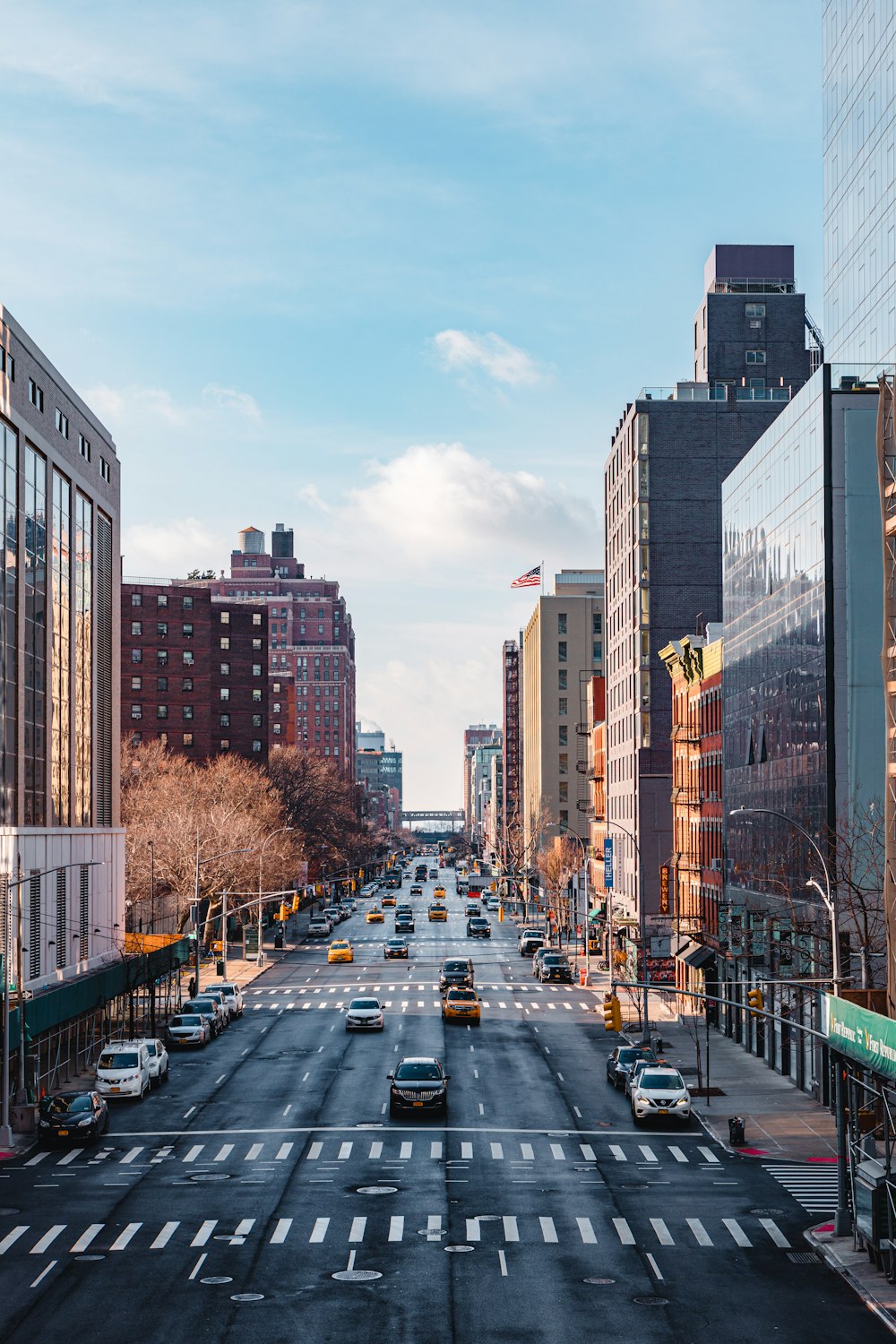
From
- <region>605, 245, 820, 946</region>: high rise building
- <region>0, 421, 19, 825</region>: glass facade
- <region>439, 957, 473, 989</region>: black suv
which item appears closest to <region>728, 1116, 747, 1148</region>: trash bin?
<region>0, 421, 19, 825</region>: glass facade

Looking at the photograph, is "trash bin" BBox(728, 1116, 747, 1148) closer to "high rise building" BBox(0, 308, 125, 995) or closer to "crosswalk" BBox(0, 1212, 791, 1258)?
"crosswalk" BBox(0, 1212, 791, 1258)

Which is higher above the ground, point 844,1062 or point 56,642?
point 56,642

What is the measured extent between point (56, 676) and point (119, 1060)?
17.7 m

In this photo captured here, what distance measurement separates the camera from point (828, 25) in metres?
75.1

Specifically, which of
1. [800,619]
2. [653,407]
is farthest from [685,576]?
[800,619]

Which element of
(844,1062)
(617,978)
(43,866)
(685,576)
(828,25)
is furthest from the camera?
(685,576)

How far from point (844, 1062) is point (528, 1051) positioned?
105 feet

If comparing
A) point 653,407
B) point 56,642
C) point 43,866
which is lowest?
point 43,866

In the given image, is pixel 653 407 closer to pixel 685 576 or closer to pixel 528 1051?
pixel 685 576

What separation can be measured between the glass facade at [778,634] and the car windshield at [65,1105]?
2614cm

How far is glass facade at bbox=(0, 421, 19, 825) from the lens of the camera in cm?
5678

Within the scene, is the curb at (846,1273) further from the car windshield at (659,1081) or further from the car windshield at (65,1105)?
the car windshield at (65,1105)

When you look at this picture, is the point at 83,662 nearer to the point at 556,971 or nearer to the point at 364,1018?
the point at 364,1018

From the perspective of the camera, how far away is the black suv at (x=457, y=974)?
8325cm
